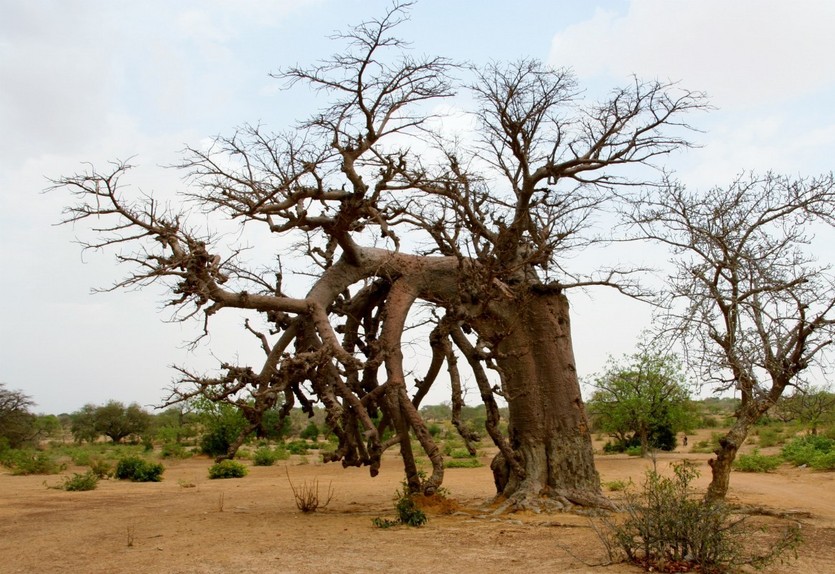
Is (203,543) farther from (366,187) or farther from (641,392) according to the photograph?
(641,392)

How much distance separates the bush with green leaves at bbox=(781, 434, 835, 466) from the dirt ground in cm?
473

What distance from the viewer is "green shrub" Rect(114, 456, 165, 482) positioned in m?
16.1

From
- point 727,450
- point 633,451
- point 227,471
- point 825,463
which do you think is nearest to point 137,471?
point 227,471

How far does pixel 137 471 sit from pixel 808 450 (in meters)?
15.7

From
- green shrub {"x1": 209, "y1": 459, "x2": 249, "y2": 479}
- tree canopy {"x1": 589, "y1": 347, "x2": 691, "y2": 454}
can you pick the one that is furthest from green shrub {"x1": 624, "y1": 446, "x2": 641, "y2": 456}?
green shrub {"x1": 209, "y1": 459, "x2": 249, "y2": 479}

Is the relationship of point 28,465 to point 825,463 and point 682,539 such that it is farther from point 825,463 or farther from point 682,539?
point 825,463

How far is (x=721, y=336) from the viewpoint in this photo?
8.30 meters

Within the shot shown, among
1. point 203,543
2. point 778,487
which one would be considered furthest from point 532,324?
point 778,487

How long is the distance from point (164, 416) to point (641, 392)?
24645 mm

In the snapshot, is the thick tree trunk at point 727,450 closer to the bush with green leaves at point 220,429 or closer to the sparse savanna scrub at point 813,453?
the sparse savanna scrub at point 813,453

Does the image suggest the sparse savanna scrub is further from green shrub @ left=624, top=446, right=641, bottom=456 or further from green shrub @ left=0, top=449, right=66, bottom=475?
green shrub @ left=0, top=449, right=66, bottom=475

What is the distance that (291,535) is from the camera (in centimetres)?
727

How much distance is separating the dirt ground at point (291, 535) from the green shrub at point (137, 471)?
3.23 metres

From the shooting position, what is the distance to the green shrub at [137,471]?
52.7ft
